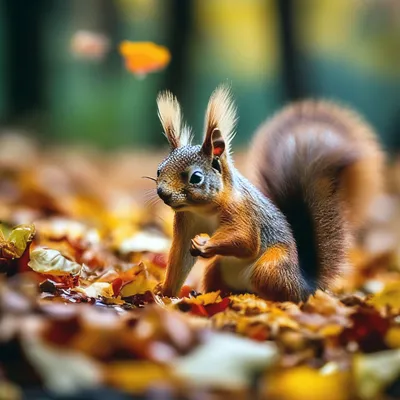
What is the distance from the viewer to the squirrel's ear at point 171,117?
117 inches

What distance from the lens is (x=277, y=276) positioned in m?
2.93

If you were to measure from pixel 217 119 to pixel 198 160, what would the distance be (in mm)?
171

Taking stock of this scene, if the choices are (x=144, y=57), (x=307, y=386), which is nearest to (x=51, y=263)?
(x=307, y=386)

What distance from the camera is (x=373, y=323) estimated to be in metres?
2.51

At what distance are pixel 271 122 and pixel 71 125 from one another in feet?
32.9

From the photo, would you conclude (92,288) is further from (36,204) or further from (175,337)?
(36,204)

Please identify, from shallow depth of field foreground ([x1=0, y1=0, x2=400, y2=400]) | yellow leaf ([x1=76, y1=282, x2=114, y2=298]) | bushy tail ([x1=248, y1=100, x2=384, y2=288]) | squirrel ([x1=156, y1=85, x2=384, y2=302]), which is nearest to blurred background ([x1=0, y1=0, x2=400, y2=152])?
shallow depth of field foreground ([x1=0, y1=0, x2=400, y2=400])

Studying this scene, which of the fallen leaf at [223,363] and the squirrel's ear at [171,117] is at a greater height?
the squirrel's ear at [171,117]

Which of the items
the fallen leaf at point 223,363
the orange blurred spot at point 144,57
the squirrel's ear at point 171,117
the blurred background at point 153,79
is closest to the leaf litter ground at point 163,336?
the fallen leaf at point 223,363

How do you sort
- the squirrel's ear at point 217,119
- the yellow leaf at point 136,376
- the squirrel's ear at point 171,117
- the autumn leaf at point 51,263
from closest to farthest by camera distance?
the yellow leaf at point 136,376 < the squirrel's ear at point 217,119 < the squirrel's ear at point 171,117 < the autumn leaf at point 51,263

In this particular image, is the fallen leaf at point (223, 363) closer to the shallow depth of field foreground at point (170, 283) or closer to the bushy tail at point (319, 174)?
the shallow depth of field foreground at point (170, 283)

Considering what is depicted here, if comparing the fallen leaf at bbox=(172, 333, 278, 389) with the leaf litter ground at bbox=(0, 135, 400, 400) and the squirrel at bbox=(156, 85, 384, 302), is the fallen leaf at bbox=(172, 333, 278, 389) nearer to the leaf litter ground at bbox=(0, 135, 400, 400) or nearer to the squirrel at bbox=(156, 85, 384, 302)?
the leaf litter ground at bbox=(0, 135, 400, 400)

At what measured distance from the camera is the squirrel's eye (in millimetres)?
2805

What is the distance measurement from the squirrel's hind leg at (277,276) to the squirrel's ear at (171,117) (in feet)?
1.76
